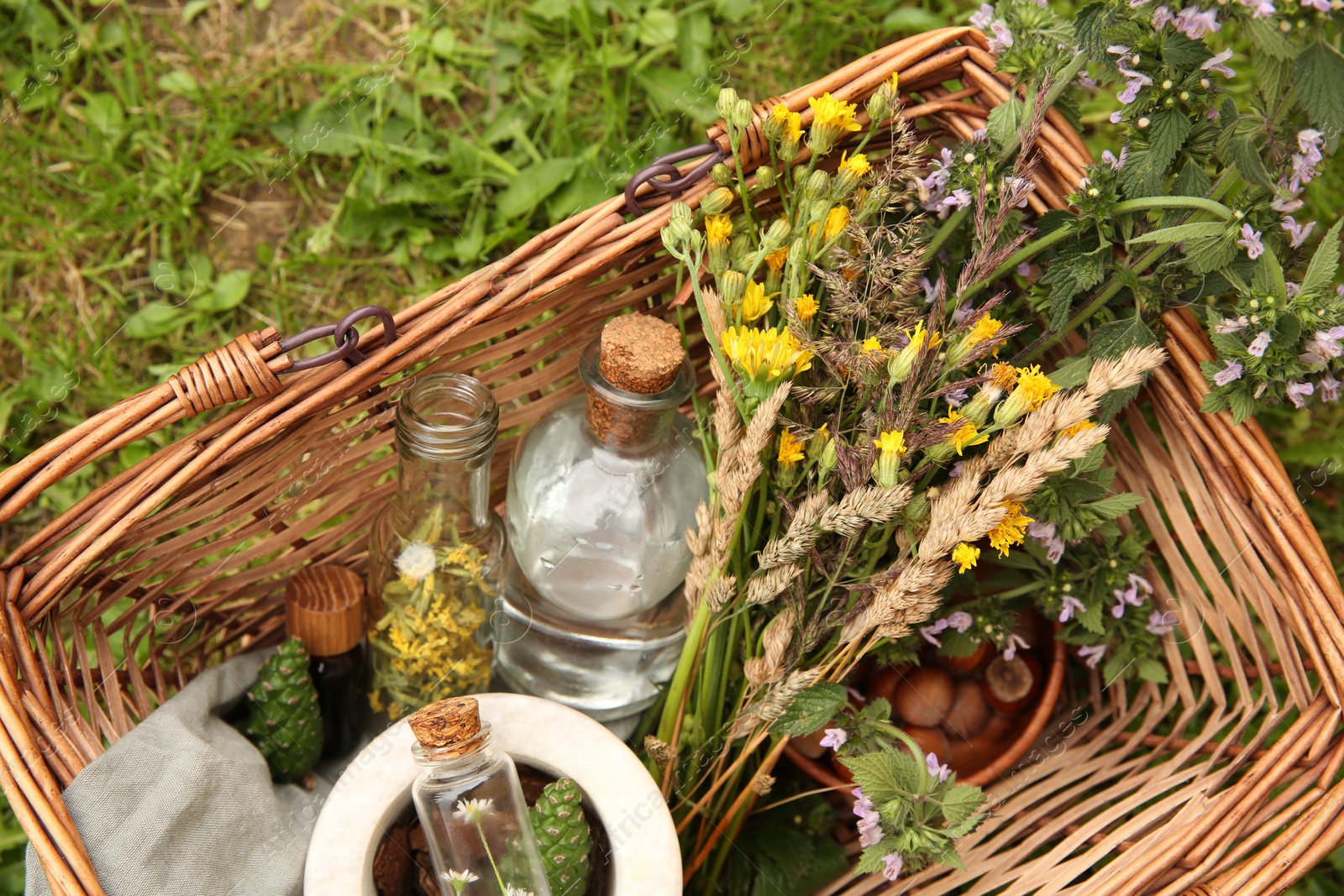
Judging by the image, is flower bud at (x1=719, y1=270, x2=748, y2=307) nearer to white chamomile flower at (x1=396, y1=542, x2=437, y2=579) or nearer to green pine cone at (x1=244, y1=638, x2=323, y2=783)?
white chamomile flower at (x1=396, y1=542, x2=437, y2=579)

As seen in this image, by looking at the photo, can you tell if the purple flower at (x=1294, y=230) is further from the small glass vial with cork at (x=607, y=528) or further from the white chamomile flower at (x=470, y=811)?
the white chamomile flower at (x=470, y=811)

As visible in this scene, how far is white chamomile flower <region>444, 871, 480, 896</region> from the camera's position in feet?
2.59

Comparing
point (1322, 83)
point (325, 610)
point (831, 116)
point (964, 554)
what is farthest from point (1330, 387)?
point (325, 610)

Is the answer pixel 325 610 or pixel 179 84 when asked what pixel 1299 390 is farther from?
pixel 179 84

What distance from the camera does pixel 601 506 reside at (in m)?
0.93

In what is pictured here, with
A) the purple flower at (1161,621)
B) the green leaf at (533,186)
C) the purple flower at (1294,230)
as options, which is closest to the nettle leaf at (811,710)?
the purple flower at (1161,621)

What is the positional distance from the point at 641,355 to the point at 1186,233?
43 cm

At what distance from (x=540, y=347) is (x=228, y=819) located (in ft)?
1.70

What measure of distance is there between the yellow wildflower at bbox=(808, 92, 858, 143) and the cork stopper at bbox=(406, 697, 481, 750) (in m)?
0.53

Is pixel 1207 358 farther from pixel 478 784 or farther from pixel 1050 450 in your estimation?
pixel 478 784

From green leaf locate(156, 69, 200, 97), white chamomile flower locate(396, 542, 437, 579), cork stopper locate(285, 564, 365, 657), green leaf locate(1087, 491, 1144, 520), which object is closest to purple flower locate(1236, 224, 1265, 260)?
green leaf locate(1087, 491, 1144, 520)

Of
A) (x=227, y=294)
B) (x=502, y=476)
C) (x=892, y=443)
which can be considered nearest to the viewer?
(x=892, y=443)

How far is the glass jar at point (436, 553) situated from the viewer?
86 centimetres

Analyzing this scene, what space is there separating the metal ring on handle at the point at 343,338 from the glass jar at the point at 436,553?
5 centimetres
